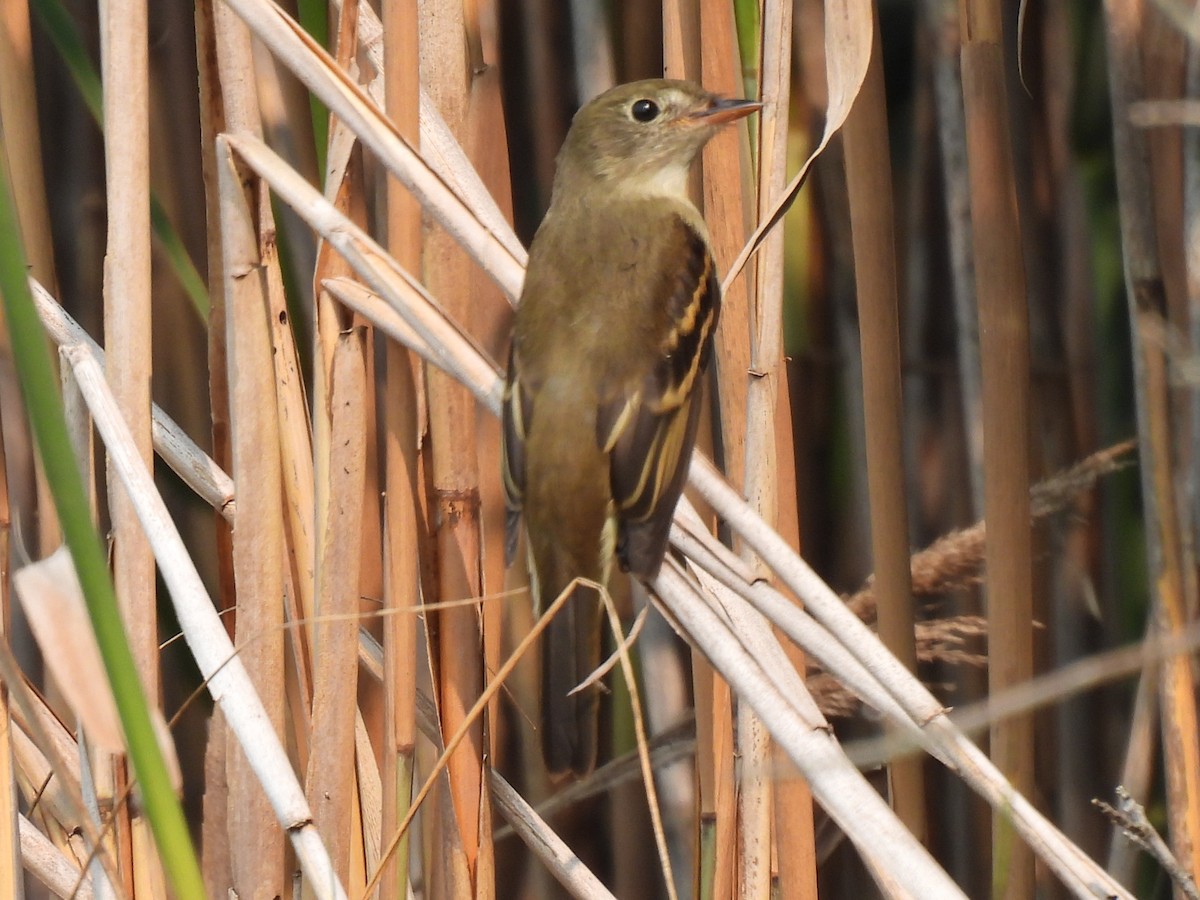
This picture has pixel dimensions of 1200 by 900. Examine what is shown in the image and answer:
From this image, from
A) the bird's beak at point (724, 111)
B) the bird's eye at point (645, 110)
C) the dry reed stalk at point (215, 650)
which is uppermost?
the bird's eye at point (645, 110)

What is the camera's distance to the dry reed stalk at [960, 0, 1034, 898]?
1.45 metres

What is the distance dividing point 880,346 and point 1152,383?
0.33 metres

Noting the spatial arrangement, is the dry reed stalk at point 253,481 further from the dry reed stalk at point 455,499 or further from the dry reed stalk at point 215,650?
the dry reed stalk at point 455,499

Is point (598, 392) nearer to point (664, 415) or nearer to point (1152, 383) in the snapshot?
point (664, 415)

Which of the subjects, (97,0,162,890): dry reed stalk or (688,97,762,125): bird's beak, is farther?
(688,97,762,125): bird's beak

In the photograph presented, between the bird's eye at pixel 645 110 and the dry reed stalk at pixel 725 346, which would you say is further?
the bird's eye at pixel 645 110

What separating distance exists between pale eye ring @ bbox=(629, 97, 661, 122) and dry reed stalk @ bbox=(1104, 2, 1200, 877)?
53 centimetres

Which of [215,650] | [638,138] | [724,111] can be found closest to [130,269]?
[215,650]

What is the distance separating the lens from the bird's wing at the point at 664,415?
1.40 m

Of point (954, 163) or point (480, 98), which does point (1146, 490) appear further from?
point (480, 98)

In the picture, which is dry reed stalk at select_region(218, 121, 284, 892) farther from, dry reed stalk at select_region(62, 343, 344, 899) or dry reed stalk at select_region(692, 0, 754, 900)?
dry reed stalk at select_region(692, 0, 754, 900)

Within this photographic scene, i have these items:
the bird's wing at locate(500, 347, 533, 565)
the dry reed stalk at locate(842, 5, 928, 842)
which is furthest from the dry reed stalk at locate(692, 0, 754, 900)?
the bird's wing at locate(500, 347, 533, 565)

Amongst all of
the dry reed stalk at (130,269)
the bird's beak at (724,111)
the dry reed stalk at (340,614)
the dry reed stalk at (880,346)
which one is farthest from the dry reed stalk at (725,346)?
the dry reed stalk at (130,269)

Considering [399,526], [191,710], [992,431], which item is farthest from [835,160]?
[191,710]
